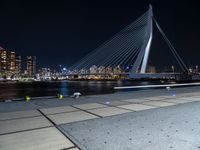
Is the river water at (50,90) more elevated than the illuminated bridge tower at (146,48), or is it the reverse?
the illuminated bridge tower at (146,48)

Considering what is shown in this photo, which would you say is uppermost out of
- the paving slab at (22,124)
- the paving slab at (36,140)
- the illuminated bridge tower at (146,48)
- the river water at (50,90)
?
the illuminated bridge tower at (146,48)

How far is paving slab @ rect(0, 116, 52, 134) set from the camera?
10.7 feet

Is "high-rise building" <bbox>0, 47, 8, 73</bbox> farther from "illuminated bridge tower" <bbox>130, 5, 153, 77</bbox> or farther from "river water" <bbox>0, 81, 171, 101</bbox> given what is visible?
"illuminated bridge tower" <bbox>130, 5, 153, 77</bbox>

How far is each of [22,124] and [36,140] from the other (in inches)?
39.4

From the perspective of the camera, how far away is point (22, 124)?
3.59m

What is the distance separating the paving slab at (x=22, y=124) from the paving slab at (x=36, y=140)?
25 cm

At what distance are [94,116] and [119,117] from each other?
1.87ft

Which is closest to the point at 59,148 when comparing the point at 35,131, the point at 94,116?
the point at 35,131

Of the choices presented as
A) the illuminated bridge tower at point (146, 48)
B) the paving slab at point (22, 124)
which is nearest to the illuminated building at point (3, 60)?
the illuminated bridge tower at point (146, 48)

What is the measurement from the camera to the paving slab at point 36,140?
251 cm

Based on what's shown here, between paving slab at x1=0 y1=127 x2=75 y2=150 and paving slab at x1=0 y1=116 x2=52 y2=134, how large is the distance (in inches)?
10.0

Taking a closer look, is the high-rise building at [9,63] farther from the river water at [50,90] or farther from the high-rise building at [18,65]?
the river water at [50,90]

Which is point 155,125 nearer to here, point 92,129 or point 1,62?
point 92,129

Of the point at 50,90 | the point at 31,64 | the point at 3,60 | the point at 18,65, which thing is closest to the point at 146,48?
the point at 50,90
